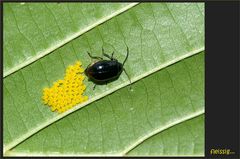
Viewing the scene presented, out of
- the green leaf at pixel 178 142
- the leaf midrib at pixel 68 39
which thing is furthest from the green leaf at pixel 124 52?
the green leaf at pixel 178 142

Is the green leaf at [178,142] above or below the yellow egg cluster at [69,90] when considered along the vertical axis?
below

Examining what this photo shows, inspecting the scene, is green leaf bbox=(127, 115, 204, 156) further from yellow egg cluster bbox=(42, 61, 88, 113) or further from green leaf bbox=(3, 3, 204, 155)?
yellow egg cluster bbox=(42, 61, 88, 113)

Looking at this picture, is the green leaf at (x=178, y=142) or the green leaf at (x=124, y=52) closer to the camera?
the green leaf at (x=124, y=52)

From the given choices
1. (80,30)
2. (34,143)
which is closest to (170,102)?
(80,30)

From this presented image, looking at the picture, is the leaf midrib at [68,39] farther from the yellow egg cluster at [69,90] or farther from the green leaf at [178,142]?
the green leaf at [178,142]

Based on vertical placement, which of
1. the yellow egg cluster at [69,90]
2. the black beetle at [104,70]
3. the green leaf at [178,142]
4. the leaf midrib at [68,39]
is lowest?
the green leaf at [178,142]

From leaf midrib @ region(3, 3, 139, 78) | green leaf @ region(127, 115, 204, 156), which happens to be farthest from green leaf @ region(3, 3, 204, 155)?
green leaf @ region(127, 115, 204, 156)

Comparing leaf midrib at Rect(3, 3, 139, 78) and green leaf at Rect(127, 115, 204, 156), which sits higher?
leaf midrib at Rect(3, 3, 139, 78)

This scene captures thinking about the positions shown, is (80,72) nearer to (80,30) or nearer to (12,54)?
(80,30)

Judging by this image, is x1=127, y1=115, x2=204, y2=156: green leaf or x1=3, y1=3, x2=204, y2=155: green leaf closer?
x1=3, y1=3, x2=204, y2=155: green leaf
